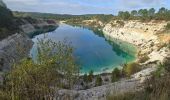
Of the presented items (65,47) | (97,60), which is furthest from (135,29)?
(65,47)

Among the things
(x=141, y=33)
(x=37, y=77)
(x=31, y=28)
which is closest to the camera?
(x=37, y=77)

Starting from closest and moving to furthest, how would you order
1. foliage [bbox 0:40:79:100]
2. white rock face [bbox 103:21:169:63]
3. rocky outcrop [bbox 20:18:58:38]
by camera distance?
foliage [bbox 0:40:79:100]
white rock face [bbox 103:21:169:63]
rocky outcrop [bbox 20:18:58:38]

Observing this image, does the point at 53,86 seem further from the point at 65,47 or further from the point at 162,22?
the point at 162,22

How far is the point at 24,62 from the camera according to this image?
10523 millimetres

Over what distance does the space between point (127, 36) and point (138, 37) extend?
1129cm

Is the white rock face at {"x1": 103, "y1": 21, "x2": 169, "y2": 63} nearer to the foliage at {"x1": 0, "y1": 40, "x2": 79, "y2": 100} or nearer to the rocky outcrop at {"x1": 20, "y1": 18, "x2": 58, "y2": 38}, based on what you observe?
the rocky outcrop at {"x1": 20, "y1": 18, "x2": 58, "y2": 38}

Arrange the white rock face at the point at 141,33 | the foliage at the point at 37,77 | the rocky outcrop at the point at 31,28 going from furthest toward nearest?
the rocky outcrop at the point at 31,28
the white rock face at the point at 141,33
the foliage at the point at 37,77

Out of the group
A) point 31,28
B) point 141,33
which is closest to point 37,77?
point 141,33

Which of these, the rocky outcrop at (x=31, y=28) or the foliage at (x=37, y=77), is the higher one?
the foliage at (x=37, y=77)

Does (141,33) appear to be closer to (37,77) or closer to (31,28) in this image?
(31,28)

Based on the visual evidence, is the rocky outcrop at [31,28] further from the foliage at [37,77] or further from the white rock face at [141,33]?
the foliage at [37,77]

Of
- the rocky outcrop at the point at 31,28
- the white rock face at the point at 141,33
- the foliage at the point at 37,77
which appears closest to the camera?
the foliage at the point at 37,77

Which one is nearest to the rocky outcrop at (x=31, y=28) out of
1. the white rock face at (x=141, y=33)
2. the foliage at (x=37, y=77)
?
the white rock face at (x=141, y=33)

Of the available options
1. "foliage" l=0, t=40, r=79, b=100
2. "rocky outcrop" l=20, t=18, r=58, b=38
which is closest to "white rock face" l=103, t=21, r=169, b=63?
"rocky outcrop" l=20, t=18, r=58, b=38
